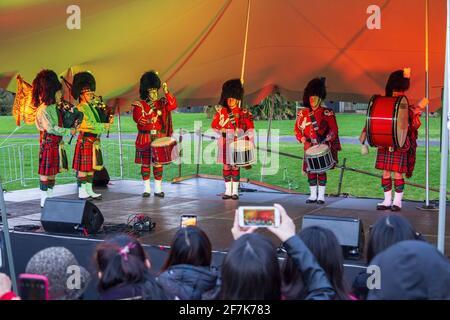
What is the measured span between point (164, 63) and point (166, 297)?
617 cm

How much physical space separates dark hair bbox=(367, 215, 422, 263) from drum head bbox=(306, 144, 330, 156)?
4.28m

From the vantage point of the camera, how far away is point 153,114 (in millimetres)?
7738

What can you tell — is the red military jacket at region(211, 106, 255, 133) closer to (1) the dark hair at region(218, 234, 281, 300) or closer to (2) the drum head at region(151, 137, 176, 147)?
(2) the drum head at region(151, 137, 176, 147)

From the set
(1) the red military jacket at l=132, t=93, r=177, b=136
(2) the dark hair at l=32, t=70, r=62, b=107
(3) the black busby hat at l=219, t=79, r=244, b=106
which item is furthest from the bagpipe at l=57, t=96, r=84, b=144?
(3) the black busby hat at l=219, t=79, r=244, b=106

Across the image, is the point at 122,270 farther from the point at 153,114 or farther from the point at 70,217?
the point at 153,114

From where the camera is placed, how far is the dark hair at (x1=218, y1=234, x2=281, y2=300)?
1.99m

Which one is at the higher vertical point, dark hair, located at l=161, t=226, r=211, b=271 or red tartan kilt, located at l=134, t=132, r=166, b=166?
red tartan kilt, located at l=134, t=132, r=166, b=166

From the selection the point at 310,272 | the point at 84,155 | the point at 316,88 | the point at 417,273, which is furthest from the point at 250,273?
the point at 84,155

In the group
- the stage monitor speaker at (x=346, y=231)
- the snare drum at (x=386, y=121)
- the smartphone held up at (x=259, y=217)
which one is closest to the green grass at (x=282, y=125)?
the snare drum at (x=386, y=121)

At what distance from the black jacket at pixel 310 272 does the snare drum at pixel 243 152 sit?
514cm

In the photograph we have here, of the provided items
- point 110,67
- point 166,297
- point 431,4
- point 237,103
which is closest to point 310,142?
point 237,103

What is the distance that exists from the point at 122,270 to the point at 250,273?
1.71 feet

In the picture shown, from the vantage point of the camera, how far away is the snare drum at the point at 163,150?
7672mm
